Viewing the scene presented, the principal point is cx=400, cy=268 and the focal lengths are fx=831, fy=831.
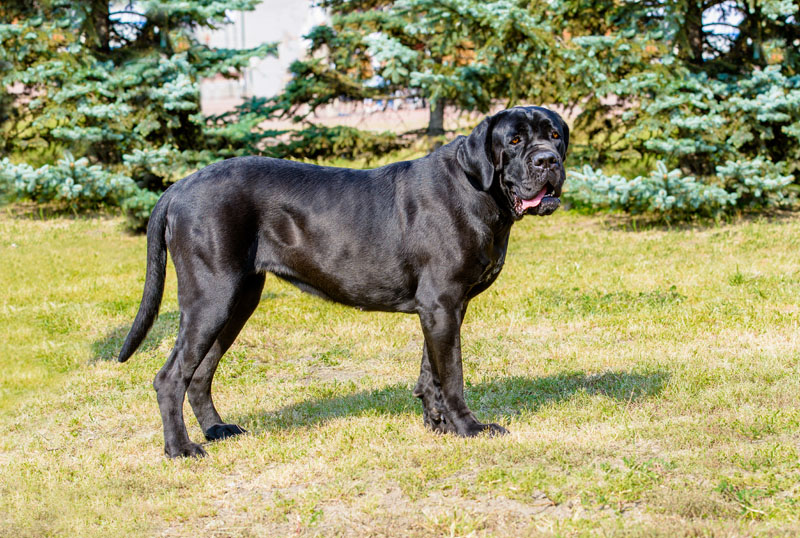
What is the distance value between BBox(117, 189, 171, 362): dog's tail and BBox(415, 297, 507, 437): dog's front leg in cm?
159

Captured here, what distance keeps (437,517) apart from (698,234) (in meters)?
8.85

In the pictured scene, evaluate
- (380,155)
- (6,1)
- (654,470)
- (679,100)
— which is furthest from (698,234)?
(6,1)

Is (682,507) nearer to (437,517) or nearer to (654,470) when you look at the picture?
(654,470)

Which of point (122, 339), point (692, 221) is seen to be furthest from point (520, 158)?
point (692, 221)

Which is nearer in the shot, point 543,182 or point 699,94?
point 543,182

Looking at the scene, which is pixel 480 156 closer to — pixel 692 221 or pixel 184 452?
pixel 184 452

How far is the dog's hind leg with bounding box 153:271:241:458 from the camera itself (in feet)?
15.5

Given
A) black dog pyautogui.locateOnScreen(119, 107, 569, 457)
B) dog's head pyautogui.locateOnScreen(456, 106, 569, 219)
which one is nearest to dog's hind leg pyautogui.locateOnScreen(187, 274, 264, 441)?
black dog pyautogui.locateOnScreen(119, 107, 569, 457)

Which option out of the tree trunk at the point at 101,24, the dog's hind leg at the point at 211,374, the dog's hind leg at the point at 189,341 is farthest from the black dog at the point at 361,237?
the tree trunk at the point at 101,24

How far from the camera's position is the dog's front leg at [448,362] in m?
4.70

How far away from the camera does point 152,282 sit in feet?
16.3

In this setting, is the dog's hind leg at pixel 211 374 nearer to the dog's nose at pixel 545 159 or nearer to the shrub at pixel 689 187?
the dog's nose at pixel 545 159

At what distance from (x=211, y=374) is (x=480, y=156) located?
7.07 feet

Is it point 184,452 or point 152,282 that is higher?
point 152,282
